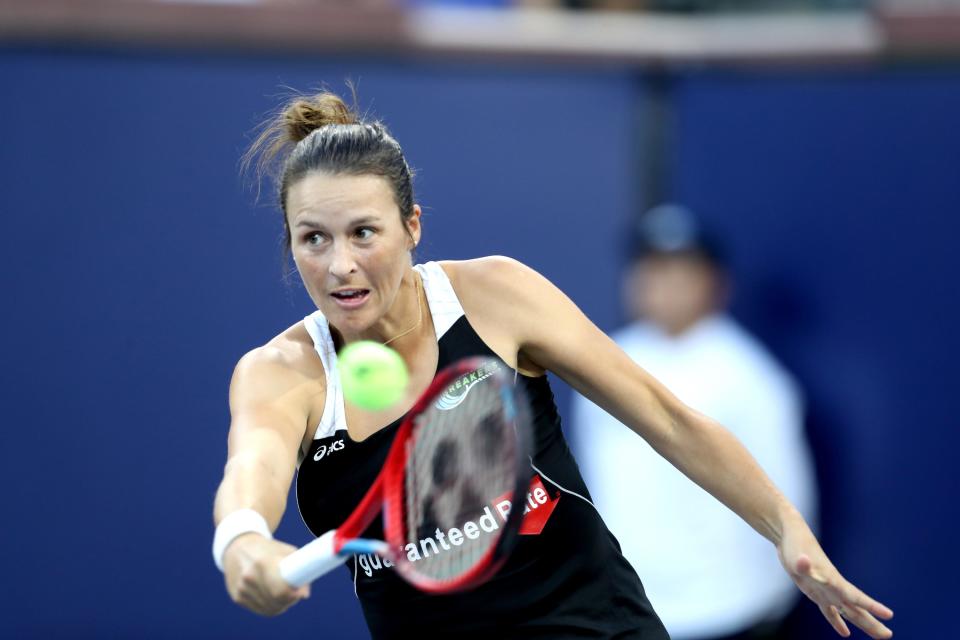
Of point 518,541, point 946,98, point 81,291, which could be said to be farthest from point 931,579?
point 81,291

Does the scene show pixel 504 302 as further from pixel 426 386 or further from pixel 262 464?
pixel 262 464

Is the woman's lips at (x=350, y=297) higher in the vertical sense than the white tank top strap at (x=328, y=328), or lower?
higher

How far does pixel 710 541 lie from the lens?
488 centimetres

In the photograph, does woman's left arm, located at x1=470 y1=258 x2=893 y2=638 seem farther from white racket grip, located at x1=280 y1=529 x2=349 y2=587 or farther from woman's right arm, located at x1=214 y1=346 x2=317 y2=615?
white racket grip, located at x1=280 y1=529 x2=349 y2=587

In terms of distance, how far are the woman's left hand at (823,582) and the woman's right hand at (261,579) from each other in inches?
45.0

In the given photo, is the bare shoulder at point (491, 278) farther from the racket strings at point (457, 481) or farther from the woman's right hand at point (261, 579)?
the woman's right hand at point (261, 579)

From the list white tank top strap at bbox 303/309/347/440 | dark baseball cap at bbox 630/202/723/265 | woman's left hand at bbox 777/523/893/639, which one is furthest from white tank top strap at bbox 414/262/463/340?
dark baseball cap at bbox 630/202/723/265

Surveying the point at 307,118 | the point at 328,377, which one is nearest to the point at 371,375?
the point at 328,377

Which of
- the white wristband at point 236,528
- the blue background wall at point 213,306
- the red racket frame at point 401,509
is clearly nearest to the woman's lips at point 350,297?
the red racket frame at point 401,509

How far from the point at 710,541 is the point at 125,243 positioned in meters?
2.47

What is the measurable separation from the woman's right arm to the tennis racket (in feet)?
0.48

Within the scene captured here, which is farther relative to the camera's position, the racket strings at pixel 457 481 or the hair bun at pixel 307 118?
the hair bun at pixel 307 118

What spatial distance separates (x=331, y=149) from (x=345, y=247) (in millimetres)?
229

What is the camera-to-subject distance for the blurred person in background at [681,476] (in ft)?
16.0
